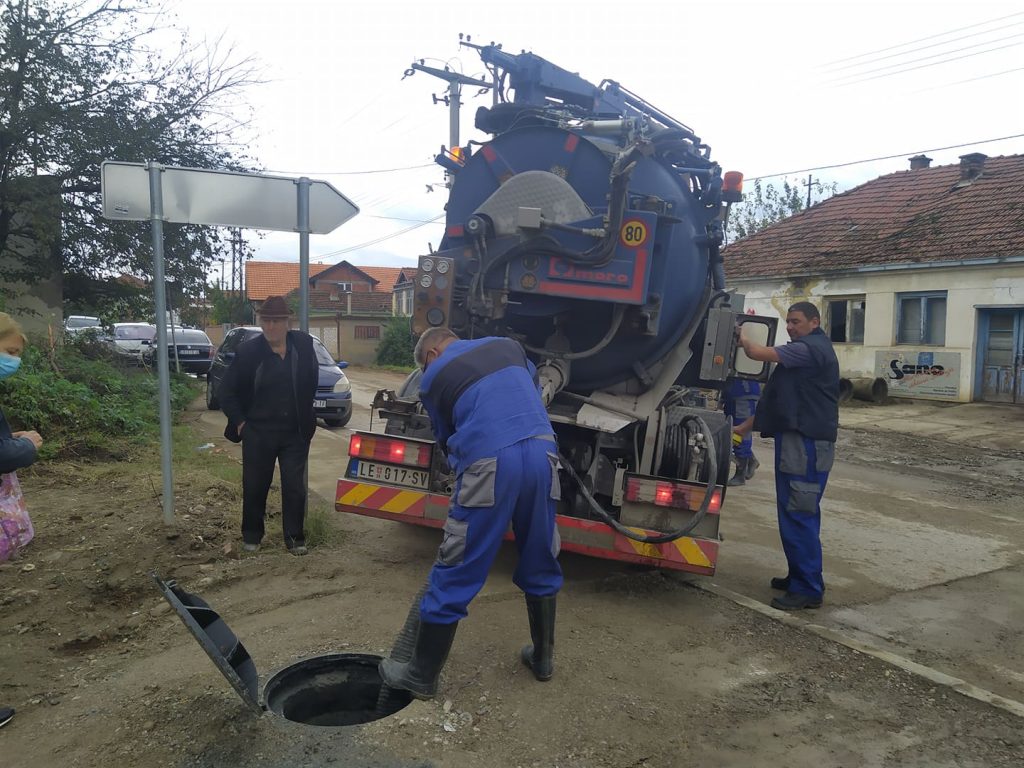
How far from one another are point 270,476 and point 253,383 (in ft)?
2.09

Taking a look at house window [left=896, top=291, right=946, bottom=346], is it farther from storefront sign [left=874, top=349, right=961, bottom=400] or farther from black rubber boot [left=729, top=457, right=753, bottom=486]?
black rubber boot [left=729, top=457, right=753, bottom=486]

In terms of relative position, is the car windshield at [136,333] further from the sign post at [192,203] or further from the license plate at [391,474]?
the license plate at [391,474]

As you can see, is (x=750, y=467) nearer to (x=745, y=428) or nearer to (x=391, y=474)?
(x=745, y=428)

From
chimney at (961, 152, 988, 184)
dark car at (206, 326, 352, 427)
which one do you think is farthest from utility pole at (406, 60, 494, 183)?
chimney at (961, 152, 988, 184)

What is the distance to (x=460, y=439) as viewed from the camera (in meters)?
3.25

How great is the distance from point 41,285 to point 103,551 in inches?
447

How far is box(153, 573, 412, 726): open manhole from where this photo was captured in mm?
3070

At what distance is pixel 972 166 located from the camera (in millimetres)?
18984

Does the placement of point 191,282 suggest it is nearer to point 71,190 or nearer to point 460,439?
point 71,190

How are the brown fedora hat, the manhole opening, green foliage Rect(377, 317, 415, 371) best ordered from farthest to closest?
green foliage Rect(377, 317, 415, 371) → the brown fedora hat → the manhole opening

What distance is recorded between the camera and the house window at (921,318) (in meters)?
16.6

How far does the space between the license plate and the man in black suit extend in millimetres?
495

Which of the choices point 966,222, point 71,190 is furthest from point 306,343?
point 966,222

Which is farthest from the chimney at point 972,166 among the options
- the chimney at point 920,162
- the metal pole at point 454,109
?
the metal pole at point 454,109
